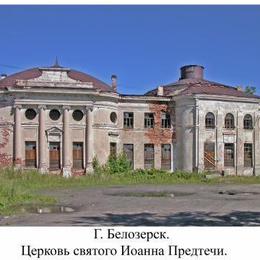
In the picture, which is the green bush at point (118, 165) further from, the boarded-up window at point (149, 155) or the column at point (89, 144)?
the boarded-up window at point (149, 155)

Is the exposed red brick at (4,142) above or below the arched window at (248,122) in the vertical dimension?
below

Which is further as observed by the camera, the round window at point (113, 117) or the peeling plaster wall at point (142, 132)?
the peeling plaster wall at point (142, 132)

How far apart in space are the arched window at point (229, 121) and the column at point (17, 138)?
15.5 m

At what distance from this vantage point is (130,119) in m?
36.8

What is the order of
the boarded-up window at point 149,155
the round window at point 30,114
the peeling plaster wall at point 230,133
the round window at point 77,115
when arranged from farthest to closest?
the boarded-up window at point 149,155, the peeling plaster wall at point 230,133, the round window at point 77,115, the round window at point 30,114

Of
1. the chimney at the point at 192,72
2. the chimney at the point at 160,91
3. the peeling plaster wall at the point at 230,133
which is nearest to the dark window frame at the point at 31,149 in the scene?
the chimney at the point at 160,91

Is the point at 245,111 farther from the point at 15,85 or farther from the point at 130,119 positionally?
the point at 15,85

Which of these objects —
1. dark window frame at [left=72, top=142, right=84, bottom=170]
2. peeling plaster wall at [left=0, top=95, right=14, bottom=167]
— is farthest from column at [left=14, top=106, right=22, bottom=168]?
dark window frame at [left=72, top=142, right=84, bottom=170]

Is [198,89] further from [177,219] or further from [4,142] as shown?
[177,219]

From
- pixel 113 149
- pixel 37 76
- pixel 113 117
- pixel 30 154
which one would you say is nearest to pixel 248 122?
pixel 113 117

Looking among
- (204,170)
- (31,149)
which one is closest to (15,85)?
(31,149)

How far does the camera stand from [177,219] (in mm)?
11797

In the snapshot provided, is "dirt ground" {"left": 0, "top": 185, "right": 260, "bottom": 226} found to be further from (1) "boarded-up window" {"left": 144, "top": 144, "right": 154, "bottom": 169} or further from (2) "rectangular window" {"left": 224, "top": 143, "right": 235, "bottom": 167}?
(2) "rectangular window" {"left": 224, "top": 143, "right": 235, "bottom": 167}

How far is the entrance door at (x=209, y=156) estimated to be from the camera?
36147 millimetres
